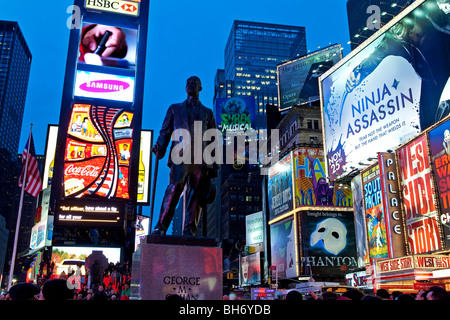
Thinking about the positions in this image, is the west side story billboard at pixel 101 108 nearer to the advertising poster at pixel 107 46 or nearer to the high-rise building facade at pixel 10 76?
the advertising poster at pixel 107 46

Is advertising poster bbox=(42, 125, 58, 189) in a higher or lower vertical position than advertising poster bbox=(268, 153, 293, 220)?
higher

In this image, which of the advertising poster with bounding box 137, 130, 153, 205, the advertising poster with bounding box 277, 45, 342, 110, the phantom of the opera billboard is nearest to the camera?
the phantom of the opera billboard

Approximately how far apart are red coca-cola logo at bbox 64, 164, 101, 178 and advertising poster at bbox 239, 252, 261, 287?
24.5 meters

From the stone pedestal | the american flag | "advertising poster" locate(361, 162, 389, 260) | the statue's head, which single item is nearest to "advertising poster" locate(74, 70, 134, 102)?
the american flag

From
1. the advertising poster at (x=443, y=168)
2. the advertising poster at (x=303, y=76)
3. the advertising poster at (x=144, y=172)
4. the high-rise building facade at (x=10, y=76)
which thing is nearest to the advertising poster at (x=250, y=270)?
the advertising poster at (x=144, y=172)

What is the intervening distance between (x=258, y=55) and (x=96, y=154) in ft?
520

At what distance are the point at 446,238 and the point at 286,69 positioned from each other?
43355mm

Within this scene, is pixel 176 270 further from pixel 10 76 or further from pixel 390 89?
pixel 10 76

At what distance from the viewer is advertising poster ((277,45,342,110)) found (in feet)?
191

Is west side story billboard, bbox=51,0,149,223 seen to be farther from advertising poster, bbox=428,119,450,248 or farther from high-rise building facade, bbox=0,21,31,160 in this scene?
high-rise building facade, bbox=0,21,31,160

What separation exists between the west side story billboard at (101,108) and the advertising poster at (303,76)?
70.5 ft
